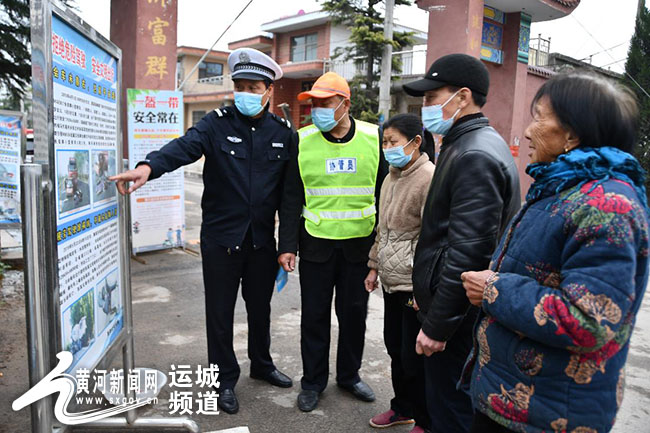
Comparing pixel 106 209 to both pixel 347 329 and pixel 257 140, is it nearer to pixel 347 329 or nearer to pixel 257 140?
pixel 257 140

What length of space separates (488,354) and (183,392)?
2112 mm

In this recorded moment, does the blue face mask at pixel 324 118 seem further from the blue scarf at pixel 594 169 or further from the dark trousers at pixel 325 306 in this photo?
the blue scarf at pixel 594 169

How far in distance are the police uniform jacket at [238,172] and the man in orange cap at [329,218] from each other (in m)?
0.11

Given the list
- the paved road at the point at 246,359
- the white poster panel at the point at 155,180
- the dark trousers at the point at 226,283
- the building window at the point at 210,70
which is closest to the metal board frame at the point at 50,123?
the dark trousers at the point at 226,283

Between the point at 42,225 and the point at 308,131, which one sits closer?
the point at 42,225

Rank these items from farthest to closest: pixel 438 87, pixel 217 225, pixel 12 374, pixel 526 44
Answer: pixel 526 44 < pixel 12 374 < pixel 217 225 < pixel 438 87

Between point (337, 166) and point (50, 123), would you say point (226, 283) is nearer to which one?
point (337, 166)

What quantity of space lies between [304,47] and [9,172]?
1705 cm

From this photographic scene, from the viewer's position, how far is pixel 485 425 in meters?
1.52

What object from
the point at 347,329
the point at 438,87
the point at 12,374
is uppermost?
the point at 438,87

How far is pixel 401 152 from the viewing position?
8.55 feet

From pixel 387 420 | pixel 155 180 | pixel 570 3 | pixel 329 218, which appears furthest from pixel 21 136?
pixel 570 3

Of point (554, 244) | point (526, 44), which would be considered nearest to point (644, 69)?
point (526, 44)

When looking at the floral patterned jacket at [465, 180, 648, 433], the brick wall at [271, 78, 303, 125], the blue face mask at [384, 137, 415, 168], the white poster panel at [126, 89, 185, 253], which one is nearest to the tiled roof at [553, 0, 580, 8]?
the white poster panel at [126, 89, 185, 253]
